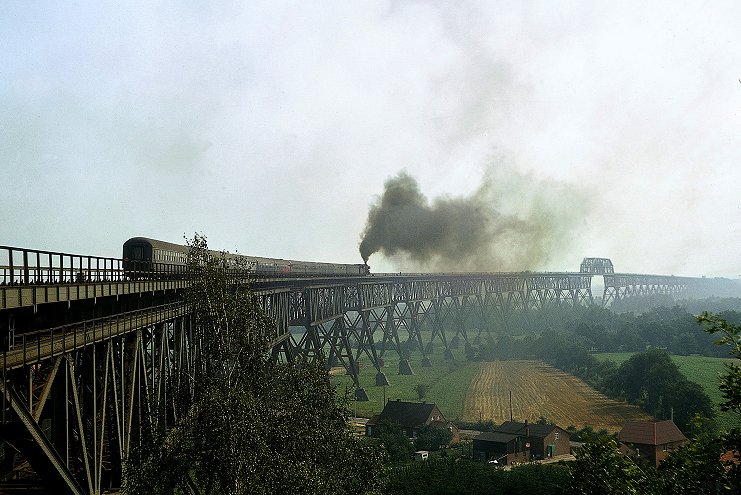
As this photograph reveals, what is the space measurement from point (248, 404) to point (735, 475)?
1193 centimetres

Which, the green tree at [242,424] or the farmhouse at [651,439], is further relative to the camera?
the farmhouse at [651,439]

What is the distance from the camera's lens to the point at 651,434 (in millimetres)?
41062

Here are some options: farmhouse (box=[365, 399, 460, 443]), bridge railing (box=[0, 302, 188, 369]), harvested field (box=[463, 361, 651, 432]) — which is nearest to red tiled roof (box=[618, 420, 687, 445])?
harvested field (box=[463, 361, 651, 432])

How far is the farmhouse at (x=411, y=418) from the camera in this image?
45.6 metres

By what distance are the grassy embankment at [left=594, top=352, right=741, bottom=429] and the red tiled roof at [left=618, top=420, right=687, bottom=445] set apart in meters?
7.19

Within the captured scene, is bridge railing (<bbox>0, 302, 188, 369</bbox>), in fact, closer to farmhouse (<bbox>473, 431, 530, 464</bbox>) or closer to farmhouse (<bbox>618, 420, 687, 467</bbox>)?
farmhouse (<bbox>473, 431, 530, 464</bbox>)

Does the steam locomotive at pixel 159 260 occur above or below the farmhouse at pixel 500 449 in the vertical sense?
above

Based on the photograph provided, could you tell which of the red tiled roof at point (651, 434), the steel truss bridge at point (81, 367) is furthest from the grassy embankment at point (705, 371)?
the steel truss bridge at point (81, 367)

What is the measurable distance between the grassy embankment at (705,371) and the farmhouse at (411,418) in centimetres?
2032

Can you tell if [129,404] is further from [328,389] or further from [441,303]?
[441,303]

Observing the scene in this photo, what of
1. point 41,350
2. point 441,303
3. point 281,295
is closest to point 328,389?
point 41,350

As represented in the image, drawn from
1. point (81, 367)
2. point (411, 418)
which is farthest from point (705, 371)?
point (81, 367)

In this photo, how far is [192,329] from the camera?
24672 mm

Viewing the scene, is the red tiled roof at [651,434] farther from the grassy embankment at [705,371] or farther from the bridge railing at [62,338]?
the bridge railing at [62,338]
